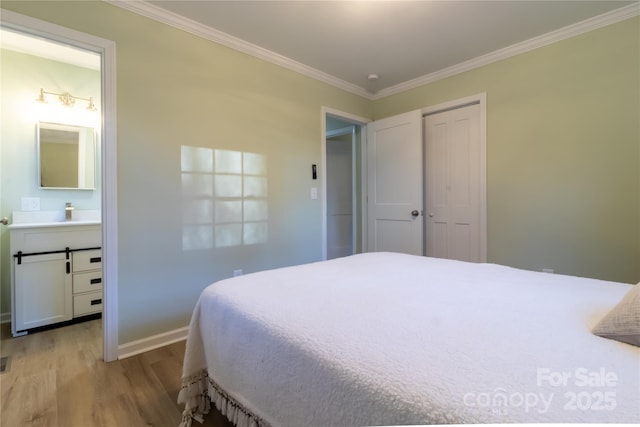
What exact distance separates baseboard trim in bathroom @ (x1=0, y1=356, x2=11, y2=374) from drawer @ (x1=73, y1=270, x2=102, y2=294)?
2.18ft

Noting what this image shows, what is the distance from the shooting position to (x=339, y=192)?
4.41m

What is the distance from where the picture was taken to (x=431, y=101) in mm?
3139

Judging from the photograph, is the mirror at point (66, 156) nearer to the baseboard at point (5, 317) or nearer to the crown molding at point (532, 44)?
the baseboard at point (5, 317)

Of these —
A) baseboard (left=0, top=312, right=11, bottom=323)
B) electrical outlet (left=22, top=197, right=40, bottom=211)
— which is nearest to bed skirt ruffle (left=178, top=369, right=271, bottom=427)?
baseboard (left=0, top=312, right=11, bottom=323)

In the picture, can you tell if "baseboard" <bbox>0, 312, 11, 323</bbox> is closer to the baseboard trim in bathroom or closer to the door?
the baseboard trim in bathroom

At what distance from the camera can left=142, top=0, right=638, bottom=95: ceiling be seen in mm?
2016

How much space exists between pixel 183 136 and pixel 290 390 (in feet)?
6.51

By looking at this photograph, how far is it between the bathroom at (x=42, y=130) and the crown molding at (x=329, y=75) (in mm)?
866

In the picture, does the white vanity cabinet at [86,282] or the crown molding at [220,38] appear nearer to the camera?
the crown molding at [220,38]

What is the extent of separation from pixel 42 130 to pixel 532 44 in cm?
442

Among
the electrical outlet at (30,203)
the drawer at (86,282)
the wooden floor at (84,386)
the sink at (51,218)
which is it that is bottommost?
the wooden floor at (84,386)

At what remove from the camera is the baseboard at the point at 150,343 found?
1.93 m

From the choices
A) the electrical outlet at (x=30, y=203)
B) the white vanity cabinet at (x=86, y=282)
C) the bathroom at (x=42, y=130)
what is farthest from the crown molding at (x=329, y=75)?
the white vanity cabinet at (x=86, y=282)

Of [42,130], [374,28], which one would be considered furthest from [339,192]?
[42,130]
